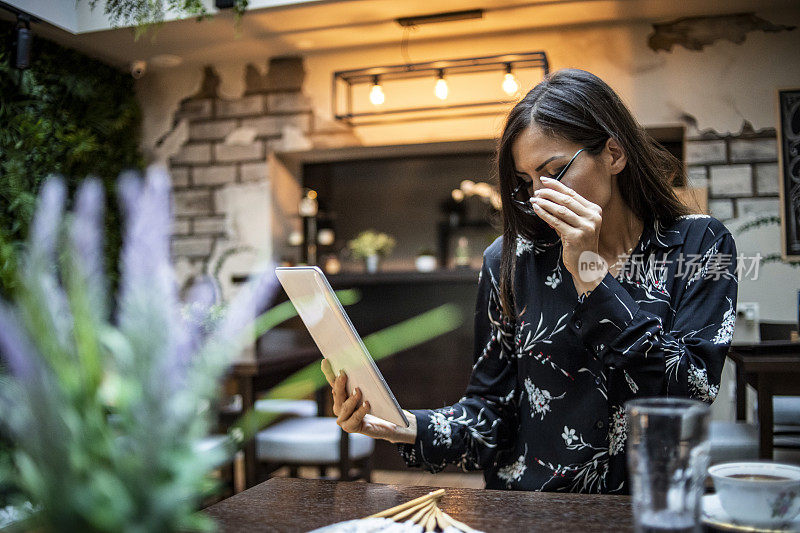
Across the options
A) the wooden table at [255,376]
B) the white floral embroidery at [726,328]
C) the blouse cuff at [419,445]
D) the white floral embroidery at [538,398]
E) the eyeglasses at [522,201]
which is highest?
the eyeglasses at [522,201]

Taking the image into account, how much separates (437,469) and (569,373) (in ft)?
0.93

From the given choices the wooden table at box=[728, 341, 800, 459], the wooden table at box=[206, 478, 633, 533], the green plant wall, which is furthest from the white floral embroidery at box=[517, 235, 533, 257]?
the green plant wall

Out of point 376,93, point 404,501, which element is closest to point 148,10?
point 376,93

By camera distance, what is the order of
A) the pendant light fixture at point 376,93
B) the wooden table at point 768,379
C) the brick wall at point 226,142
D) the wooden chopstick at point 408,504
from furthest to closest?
the brick wall at point 226,142 < the pendant light fixture at point 376,93 < the wooden table at point 768,379 < the wooden chopstick at point 408,504

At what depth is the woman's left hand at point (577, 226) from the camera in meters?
1.05

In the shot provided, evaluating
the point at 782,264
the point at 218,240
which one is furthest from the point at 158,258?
the point at 218,240

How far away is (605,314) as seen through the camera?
1.03 meters

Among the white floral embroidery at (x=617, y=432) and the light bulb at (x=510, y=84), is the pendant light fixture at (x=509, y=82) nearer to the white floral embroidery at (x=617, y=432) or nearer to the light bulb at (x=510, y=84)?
the light bulb at (x=510, y=84)

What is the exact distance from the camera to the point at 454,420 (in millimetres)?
1192

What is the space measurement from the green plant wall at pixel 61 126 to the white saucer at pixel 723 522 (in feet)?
11.2

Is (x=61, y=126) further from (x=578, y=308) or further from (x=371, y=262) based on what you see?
(x=578, y=308)

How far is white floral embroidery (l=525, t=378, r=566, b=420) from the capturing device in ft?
3.96

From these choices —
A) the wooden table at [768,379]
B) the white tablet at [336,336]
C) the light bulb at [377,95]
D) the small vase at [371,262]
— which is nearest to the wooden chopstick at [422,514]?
the white tablet at [336,336]

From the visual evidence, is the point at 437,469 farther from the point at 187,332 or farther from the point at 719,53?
the point at 719,53
